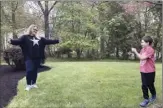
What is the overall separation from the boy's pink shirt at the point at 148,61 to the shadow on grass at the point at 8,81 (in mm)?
906

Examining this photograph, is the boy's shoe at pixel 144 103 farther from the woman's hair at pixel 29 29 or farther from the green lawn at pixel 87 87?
the woman's hair at pixel 29 29

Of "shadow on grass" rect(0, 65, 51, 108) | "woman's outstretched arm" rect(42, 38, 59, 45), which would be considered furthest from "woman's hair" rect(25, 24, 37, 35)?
"shadow on grass" rect(0, 65, 51, 108)

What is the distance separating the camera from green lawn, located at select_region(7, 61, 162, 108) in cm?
284

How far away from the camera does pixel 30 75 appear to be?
Answer: 113 inches

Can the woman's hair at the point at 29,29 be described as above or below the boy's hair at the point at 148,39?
above

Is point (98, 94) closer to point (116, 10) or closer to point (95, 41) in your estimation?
point (95, 41)

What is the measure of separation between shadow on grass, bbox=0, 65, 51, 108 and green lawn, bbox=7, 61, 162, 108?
0.04 m

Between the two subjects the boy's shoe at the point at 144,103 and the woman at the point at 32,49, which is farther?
the boy's shoe at the point at 144,103

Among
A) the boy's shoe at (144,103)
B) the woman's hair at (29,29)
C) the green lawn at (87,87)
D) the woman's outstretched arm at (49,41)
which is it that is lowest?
the boy's shoe at (144,103)

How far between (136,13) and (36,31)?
1011 mm

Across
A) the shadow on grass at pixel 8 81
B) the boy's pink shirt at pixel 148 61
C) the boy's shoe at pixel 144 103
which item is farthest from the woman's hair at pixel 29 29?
the boy's shoe at pixel 144 103

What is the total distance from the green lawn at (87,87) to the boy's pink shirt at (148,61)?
0.39 feet

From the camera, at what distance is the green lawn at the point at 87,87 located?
112 inches

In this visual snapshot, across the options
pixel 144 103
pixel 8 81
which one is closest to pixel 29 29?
pixel 8 81
